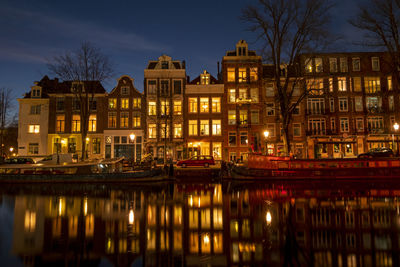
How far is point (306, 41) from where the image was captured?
28.0 metres

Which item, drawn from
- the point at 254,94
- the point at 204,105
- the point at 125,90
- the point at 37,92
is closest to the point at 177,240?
the point at 204,105

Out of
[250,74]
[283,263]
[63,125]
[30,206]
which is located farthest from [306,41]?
[63,125]

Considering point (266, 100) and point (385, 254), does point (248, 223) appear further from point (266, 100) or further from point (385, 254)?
point (266, 100)

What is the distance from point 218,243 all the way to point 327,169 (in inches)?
809

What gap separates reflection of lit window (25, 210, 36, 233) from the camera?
1012 centimetres

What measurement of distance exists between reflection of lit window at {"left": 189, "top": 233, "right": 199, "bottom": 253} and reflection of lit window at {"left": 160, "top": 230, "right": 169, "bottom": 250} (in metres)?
0.75

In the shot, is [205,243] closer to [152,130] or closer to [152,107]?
[152,130]

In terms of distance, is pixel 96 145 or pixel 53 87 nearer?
pixel 96 145

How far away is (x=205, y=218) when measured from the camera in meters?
11.2

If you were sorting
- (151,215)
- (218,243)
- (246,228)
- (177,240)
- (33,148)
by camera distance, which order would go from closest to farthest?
(218,243) < (177,240) < (246,228) < (151,215) < (33,148)

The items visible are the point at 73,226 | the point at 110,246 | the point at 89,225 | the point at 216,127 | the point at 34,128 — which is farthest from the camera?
the point at 34,128

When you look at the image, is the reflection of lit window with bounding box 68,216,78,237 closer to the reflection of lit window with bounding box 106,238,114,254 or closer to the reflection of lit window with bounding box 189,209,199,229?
the reflection of lit window with bounding box 106,238,114,254

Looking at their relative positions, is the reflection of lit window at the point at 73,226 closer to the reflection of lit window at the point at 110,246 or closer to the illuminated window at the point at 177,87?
the reflection of lit window at the point at 110,246

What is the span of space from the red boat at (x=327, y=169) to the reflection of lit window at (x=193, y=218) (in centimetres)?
1443
